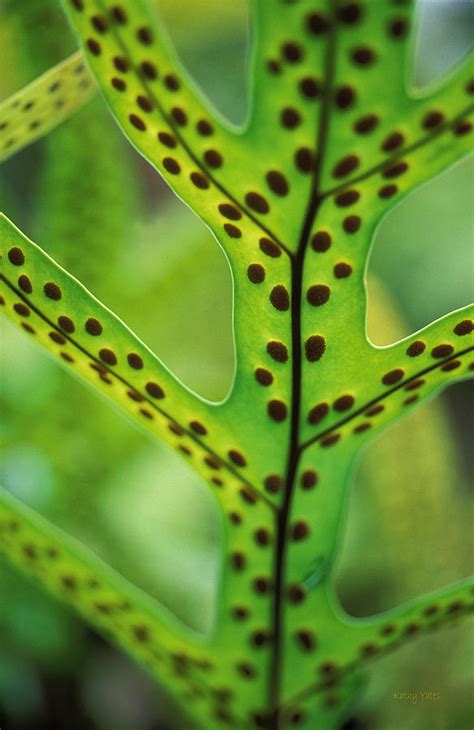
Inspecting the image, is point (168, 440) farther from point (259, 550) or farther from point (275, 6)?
point (275, 6)

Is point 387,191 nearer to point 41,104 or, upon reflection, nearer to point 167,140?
point 167,140

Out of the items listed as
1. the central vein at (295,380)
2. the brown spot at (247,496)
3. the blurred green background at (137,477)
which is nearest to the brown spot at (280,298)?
the central vein at (295,380)

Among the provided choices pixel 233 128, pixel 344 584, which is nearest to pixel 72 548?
pixel 233 128

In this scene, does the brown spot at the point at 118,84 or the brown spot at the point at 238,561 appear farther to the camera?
the brown spot at the point at 238,561

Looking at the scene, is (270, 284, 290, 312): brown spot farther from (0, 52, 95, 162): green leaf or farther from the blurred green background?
the blurred green background

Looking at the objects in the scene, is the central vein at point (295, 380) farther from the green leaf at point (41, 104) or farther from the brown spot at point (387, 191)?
the green leaf at point (41, 104)
